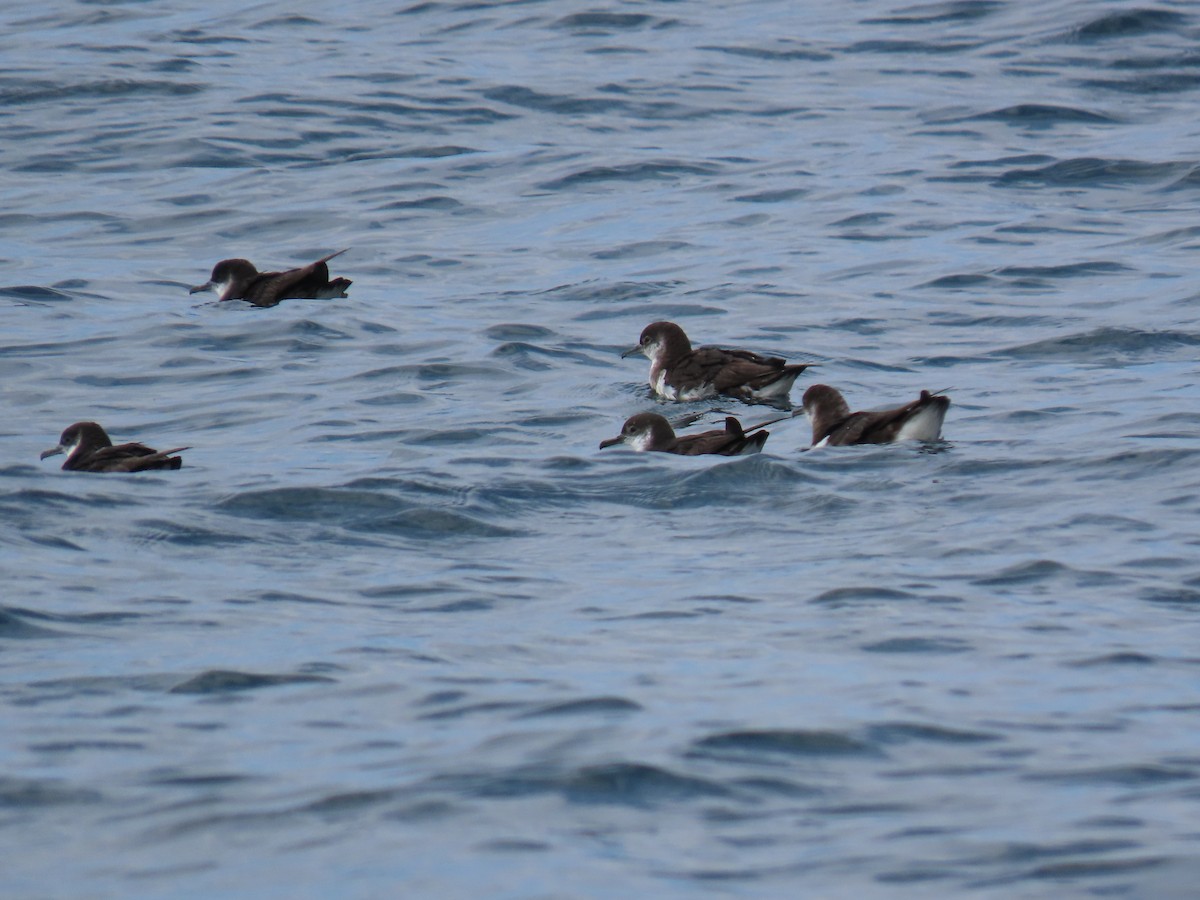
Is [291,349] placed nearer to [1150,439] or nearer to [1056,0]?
[1150,439]

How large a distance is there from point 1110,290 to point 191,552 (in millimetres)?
8255

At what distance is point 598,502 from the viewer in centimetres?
998

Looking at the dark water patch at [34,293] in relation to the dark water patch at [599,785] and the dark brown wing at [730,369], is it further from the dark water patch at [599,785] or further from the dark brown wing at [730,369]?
the dark water patch at [599,785]

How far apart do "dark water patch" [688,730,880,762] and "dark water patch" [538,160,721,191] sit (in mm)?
13106

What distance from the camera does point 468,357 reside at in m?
13.6

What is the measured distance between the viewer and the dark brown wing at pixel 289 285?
1482 centimetres

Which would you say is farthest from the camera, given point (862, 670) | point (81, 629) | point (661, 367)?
point (661, 367)

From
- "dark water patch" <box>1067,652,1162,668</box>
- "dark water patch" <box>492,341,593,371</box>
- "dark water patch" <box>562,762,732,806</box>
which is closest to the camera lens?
"dark water patch" <box>562,762,732,806</box>

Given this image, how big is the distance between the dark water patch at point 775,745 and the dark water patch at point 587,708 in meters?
0.41

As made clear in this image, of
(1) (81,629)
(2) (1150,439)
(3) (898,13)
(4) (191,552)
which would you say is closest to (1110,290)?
(2) (1150,439)

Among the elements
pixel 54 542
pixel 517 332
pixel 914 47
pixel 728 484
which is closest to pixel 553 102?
pixel 914 47

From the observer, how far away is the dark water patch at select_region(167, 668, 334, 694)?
279 inches

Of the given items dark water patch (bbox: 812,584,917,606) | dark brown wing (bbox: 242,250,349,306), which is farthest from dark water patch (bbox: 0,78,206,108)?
dark water patch (bbox: 812,584,917,606)

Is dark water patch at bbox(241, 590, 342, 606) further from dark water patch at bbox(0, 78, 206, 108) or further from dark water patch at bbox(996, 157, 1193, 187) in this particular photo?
dark water patch at bbox(0, 78, 206, 108)
